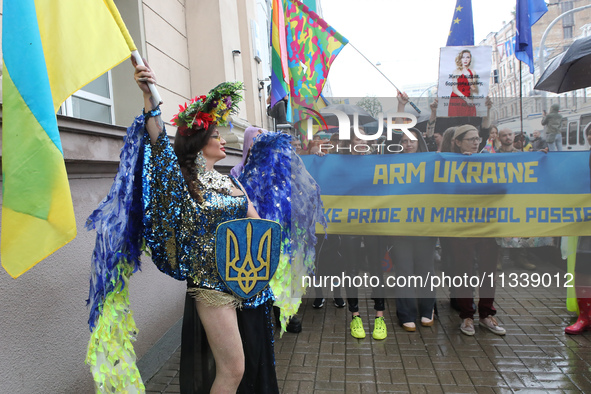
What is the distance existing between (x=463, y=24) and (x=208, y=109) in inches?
195

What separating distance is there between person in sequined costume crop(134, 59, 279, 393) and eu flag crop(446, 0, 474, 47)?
190 inches

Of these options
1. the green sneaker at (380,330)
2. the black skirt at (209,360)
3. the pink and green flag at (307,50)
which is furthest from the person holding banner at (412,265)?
the black skirt at (209,360)

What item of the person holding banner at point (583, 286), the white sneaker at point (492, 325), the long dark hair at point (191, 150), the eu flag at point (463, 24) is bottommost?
the white sneaker at point (492, 325)

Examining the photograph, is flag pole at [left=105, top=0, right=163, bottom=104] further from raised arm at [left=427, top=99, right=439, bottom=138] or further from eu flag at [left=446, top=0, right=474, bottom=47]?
eu flag at [left=446, top=0, right=474, bottom=47]

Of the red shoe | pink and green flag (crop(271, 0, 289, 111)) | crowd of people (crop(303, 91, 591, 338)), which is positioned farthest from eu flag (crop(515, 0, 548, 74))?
pink and green flag (crop(271, 0, 289, 111))

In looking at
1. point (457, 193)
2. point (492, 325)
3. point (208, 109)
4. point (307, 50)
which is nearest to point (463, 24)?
point (307, 50)

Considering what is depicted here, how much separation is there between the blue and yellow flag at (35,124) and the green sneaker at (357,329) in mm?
3098

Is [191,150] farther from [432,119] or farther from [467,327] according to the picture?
[432,119]

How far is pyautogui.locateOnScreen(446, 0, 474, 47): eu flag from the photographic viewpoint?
584cm

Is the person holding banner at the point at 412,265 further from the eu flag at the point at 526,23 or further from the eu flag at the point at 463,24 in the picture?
the eu flag at the point at 463,24

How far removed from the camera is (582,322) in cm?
407

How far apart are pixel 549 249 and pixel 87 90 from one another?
6659mm

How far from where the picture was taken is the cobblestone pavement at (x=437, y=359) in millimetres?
3221

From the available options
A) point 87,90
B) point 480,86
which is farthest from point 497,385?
point 87,90
